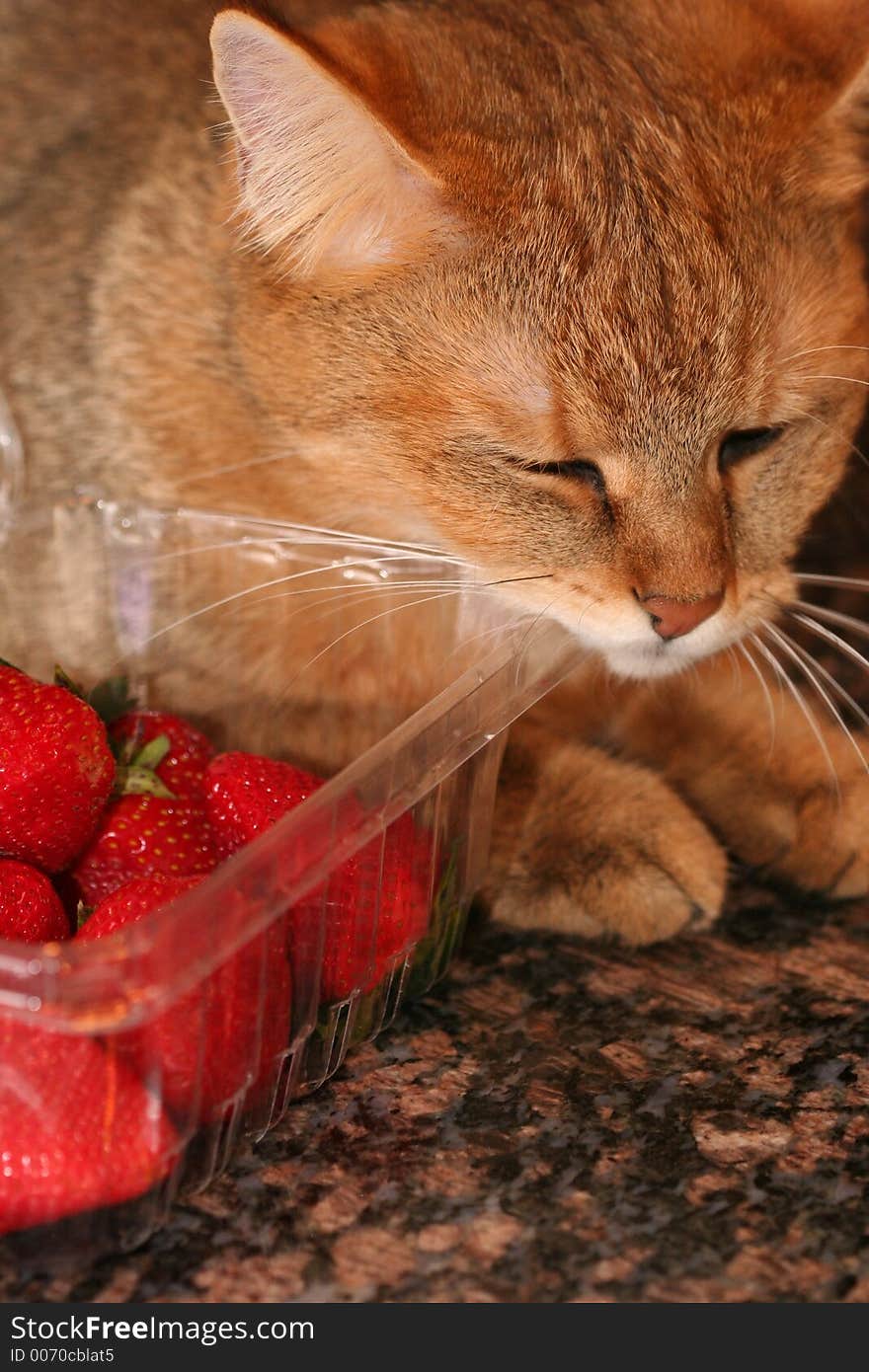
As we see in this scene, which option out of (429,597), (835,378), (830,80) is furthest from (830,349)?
(429,597)

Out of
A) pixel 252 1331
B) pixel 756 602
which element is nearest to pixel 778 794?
pixel 756 602

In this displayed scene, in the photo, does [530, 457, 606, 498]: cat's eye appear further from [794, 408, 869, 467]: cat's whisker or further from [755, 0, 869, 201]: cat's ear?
[755, 0, 869, 201]: cat's ear

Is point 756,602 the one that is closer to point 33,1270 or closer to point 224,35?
point 224,35

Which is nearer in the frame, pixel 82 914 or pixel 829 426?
pixel 82 914

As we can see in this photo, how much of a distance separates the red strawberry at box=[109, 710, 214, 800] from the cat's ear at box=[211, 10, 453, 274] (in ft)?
1.21

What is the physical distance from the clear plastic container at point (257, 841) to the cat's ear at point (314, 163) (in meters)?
0.23

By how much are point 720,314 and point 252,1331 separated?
74cm

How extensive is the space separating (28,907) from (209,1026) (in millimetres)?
186

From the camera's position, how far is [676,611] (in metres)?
1.11

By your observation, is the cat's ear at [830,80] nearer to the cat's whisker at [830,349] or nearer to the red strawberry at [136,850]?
the cat's whisker at [830,349]

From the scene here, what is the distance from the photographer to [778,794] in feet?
4.49

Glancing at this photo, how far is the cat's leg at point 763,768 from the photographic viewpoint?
1.31 m

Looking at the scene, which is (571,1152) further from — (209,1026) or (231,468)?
(231,468)

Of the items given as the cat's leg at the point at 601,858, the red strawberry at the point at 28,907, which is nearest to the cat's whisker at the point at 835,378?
the cat's leg at the point at 601,858
